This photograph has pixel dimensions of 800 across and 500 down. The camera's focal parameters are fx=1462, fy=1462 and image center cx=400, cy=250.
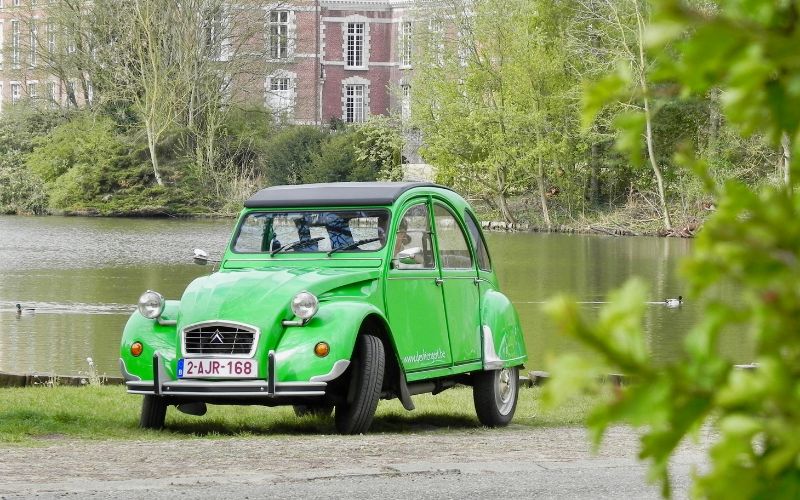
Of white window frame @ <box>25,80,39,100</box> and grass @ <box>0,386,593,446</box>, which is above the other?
Result: white window frame @ <box>25,80,39,100</box>

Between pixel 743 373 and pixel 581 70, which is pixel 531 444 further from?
pixel 581 70

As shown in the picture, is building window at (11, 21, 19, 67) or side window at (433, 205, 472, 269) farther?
building window at (11, 21, 19, 67)

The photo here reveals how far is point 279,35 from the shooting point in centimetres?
8275

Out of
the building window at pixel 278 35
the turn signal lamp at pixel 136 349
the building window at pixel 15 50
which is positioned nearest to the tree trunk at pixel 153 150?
the building window at pixel 15 50

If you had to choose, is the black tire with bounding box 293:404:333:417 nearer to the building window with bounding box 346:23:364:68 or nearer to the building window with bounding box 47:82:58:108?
the building window with bounding box 47:82:58:108

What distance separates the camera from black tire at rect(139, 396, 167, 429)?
10.9m

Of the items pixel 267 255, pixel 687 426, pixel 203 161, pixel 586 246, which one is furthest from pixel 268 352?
pixel 203 161

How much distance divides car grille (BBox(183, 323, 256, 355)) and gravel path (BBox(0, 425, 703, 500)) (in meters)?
0.71

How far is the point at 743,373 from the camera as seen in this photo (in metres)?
1.66

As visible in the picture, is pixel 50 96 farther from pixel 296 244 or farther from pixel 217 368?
pixel 217 368

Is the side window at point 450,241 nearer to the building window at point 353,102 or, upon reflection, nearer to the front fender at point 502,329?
the front fender at point 502,329

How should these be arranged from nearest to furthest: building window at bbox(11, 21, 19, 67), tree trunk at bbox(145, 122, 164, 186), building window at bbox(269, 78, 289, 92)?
tree trunk at bbox(145, 122, 164, 186) → building window at bbox(11, 21, 19, 67) → building window at bbox(269, 78, 289, 92)

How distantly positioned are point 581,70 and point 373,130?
484 inches

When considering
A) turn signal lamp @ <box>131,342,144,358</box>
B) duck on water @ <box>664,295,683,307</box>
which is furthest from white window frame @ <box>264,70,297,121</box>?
turn signal lamp @ <box>131,342,144,358</box>
